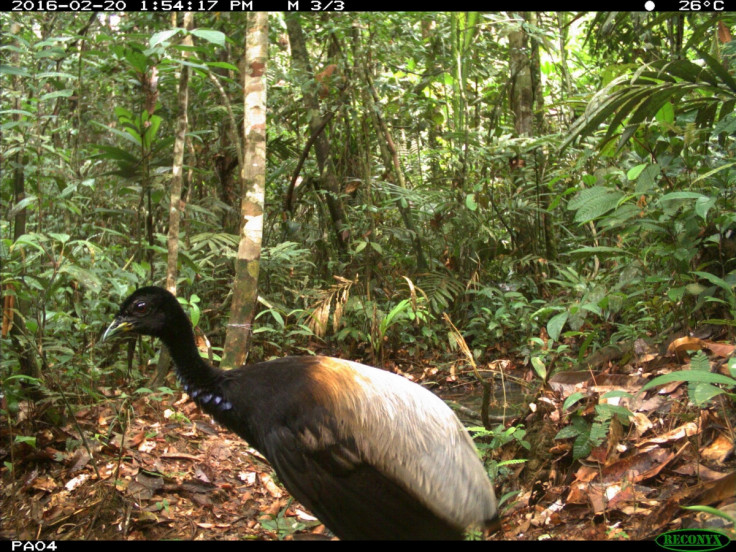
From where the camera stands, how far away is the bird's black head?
316 cm

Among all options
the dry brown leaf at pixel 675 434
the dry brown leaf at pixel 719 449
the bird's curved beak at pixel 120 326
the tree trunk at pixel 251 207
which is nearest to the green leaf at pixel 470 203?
the tree trunk at pixel 251 207

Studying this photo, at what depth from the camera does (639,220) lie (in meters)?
3.70

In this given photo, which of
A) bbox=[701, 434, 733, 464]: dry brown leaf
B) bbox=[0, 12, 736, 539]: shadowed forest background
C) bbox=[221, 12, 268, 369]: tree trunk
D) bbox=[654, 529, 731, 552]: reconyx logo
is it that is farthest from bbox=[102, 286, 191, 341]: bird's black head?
bbox=[701, 434, 733, 464]: dry brown leaf

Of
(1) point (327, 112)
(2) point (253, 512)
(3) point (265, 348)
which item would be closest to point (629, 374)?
(2) point (253, 512)

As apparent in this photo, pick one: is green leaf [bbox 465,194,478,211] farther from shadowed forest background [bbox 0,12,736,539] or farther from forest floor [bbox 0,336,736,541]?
forest floor [bbox 0,336,736,541]

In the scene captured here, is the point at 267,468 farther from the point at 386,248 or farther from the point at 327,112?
the point at 327,112

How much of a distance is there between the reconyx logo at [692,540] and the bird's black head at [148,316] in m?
2.39

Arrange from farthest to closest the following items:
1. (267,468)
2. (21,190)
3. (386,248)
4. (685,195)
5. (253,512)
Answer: (386,248)
(21,190)
(267,468)
(253,512)
(685,195)

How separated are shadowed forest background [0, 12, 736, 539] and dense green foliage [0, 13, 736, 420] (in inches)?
1.2

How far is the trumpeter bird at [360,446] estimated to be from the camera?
258 centimetres

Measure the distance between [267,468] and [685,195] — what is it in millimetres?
3035

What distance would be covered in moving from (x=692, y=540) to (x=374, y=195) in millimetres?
5202

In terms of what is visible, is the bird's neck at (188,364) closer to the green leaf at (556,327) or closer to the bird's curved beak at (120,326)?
the bird's curved beak at (120,326)

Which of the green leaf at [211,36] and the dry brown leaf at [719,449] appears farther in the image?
the green leaf at [211,36]
